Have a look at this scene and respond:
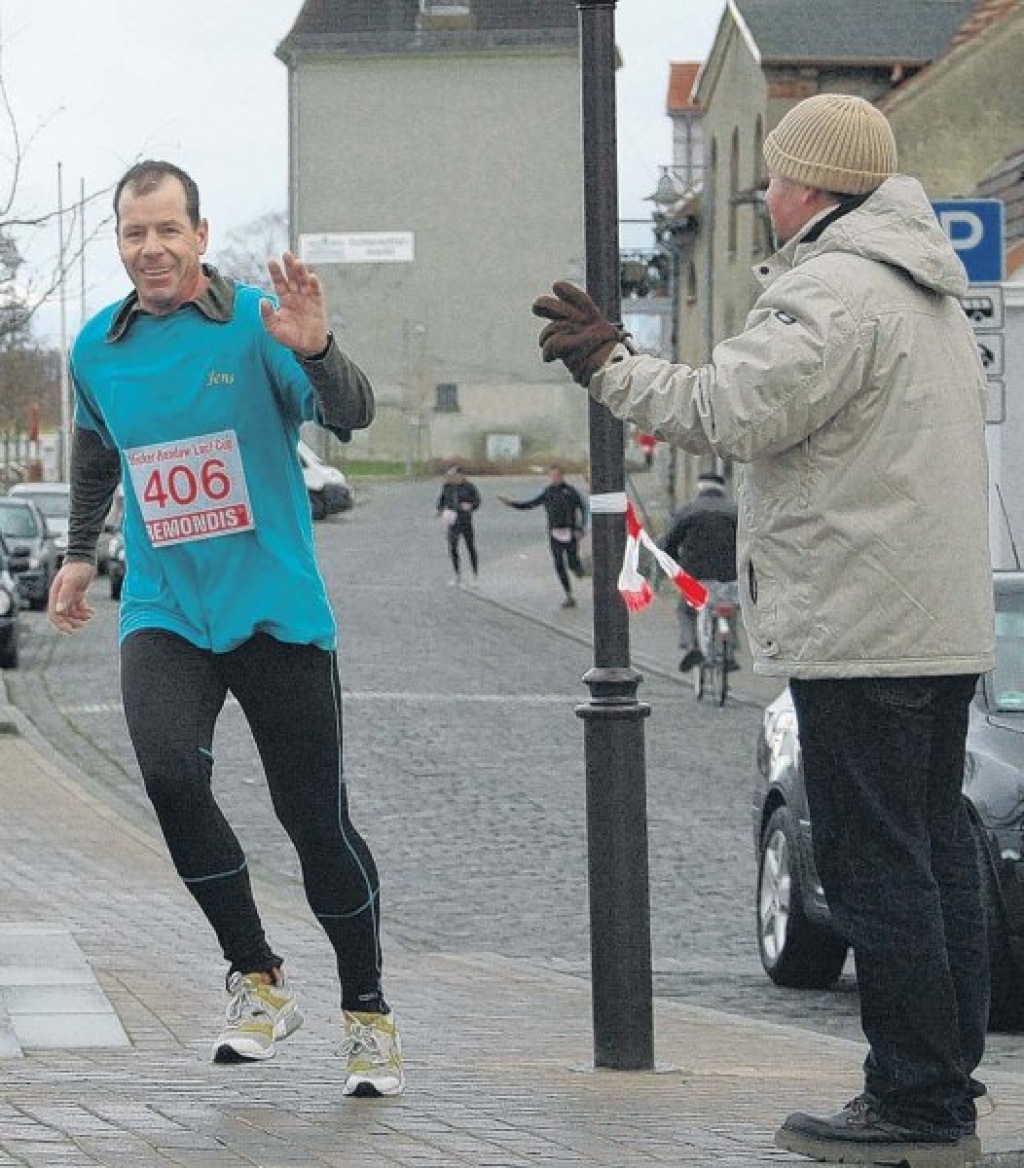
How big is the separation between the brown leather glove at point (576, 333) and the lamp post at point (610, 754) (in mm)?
1333

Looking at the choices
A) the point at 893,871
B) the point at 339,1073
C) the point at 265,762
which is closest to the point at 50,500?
the point at 339,1073

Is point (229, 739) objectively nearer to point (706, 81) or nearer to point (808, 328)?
point (808, 328)

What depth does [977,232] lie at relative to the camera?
1586 centimetres

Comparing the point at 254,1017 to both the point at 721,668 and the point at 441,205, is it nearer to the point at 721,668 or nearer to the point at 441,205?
the point at 721,668

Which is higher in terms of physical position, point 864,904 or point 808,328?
point 808,328

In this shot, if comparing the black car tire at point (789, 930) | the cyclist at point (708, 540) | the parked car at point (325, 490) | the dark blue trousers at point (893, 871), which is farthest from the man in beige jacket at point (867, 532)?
the parked car at point (325, 490)

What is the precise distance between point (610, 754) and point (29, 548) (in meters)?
32.3

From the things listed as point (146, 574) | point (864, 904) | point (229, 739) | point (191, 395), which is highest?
point (191, 395)

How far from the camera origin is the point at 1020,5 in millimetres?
40375

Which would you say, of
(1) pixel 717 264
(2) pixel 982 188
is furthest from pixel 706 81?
(2) pixel 982 188

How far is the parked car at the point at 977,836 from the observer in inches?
349

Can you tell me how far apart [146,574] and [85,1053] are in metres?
1.51

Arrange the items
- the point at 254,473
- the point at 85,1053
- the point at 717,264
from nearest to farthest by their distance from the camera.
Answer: the point at 254,473
the point at 85,1053
the point at 717,264

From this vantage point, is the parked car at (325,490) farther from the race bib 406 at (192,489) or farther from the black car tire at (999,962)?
the race bib 406 at (192,489)
